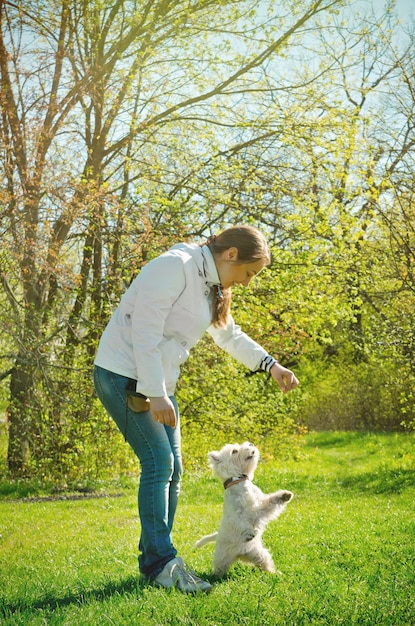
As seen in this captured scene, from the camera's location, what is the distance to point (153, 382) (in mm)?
3783

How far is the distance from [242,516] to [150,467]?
740mm

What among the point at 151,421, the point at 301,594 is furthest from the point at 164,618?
the point at 151,421

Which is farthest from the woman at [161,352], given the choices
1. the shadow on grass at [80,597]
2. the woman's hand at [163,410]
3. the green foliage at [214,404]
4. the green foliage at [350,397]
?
the green foliage at [350,397]

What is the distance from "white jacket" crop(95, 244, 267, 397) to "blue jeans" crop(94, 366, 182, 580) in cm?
13

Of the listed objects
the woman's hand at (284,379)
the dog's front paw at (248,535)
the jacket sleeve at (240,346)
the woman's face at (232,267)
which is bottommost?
the dog's front paw at (248,535)

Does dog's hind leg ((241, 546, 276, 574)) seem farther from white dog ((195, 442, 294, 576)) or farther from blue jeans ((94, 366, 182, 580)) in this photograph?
blue jeans ((94, 366, 182, 580))

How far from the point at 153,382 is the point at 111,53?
31.7 feet

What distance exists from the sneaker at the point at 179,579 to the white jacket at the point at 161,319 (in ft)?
3.15

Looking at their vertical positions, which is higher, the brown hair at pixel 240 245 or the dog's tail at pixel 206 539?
the brown hair at pixel 240 245

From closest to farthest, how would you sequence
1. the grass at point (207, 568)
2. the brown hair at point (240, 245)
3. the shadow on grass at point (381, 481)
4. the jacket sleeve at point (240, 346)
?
the grass at point (207, 568), the brown hair at point (240, 245), the jacket sleeve at point (240, 346), the shadow on grass at point (381, 481)

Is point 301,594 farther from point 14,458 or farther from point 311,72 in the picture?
point 311,72

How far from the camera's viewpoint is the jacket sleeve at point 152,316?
3797mm

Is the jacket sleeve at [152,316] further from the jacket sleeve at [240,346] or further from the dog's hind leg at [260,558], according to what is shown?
the dog's hind leg at [260,558]

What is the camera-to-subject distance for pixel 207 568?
462 cm
